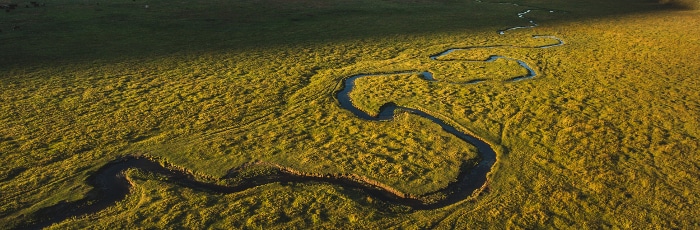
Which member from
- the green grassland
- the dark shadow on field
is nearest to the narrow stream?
the green grassland

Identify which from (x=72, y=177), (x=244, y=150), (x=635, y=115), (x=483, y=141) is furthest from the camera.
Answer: (x=635, y=115)

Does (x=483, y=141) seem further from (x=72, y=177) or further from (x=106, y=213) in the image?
(x=72, y=177)

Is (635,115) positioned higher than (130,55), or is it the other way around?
(130,55)

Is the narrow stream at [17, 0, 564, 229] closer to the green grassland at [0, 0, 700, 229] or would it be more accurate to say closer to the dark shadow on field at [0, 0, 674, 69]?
the green grassland at [0, 0, 700, 229]

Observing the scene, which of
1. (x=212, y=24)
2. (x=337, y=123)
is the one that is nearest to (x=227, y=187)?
(x=337, y=123)

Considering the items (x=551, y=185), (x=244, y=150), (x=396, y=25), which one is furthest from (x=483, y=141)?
(x=396, y=25)

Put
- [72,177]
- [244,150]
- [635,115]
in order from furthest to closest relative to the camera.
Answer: [635,115] < [244,150] < [72,177]

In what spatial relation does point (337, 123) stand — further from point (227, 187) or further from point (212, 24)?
point (212, 24)

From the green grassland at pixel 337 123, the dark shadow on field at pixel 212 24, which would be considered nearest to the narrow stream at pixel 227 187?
the green grassland at pixel 337 123
